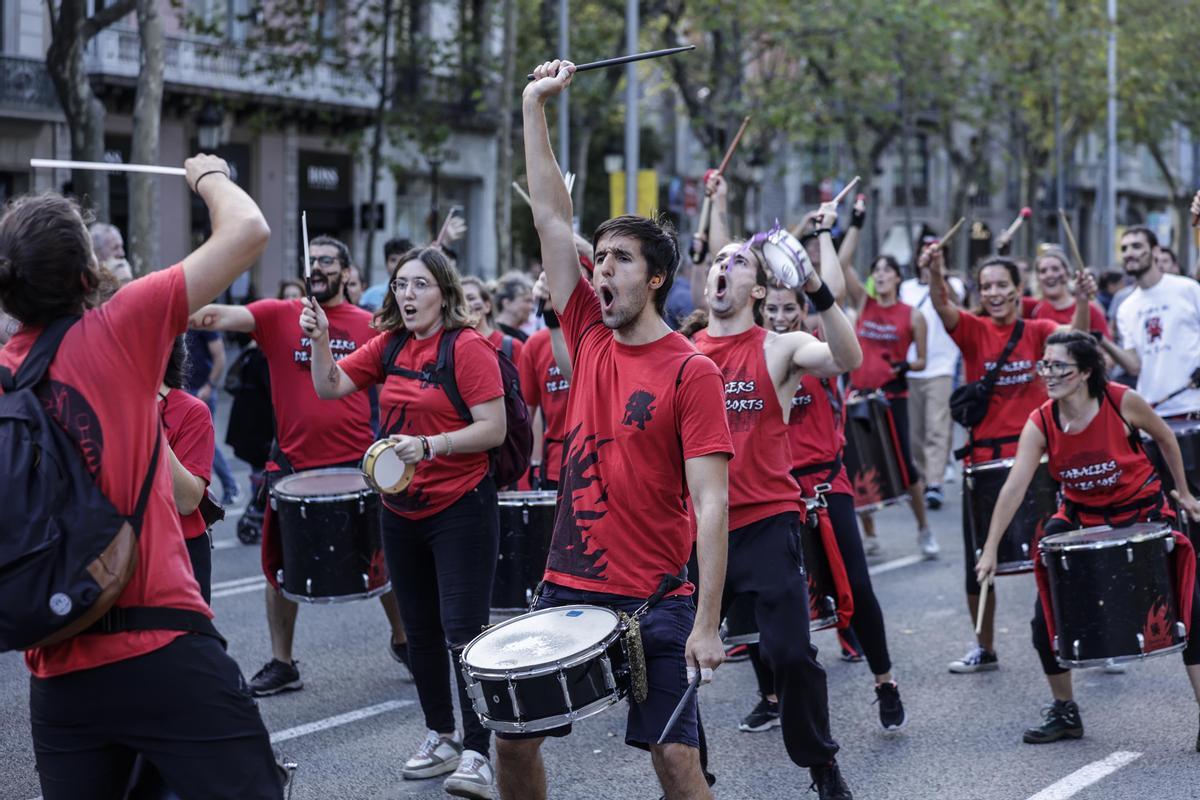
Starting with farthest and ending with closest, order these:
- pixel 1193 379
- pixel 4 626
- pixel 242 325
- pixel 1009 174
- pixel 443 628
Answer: pixel 1009 174 → pixel 1193 379 → pixel 242 325 → pixel 443 628 → pixel 4 626

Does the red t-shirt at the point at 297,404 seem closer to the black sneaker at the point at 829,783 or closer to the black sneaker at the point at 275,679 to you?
the black sneaker at the point at 275,679

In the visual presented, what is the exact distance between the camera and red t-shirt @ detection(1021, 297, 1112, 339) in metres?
9.42

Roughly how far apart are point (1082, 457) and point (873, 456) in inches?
126

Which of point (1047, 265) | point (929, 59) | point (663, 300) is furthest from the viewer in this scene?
point (929, 59)

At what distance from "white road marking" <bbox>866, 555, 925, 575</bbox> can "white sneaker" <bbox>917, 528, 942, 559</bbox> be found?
5cm

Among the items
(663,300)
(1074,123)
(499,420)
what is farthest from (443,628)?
(1074,123)

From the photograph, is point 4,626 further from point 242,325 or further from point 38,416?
point 242,325

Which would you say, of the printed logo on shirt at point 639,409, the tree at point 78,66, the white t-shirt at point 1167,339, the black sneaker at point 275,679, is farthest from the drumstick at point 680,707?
the tree at point 78,66

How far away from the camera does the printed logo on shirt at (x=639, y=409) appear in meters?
4.15

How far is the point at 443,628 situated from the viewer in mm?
5625

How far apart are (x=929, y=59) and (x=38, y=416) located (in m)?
32.8

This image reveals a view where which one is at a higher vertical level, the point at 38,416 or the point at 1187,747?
the point at 38,416

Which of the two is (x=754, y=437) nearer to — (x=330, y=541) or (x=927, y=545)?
(x=330, y=541)

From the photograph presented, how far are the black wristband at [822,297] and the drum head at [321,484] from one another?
7.23 feet
